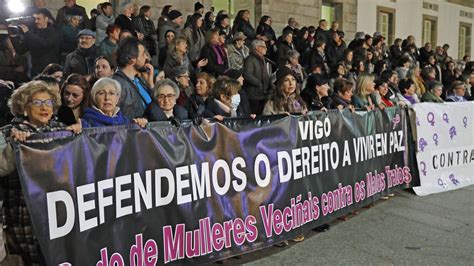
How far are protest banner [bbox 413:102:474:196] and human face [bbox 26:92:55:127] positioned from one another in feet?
17.2

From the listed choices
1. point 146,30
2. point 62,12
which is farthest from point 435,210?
point 62,12

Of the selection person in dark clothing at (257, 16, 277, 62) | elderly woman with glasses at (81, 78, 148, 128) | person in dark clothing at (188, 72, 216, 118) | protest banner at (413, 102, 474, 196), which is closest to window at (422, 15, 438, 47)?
person in dark clothing at (257, 16, 277, 62)

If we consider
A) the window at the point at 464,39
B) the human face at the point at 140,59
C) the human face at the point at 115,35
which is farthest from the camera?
the window at the point at 464,39

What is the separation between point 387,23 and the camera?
68.1 feet

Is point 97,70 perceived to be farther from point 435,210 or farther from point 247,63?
point 435,210

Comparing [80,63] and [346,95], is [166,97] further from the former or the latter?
[346,95]

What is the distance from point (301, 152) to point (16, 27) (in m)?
4.48

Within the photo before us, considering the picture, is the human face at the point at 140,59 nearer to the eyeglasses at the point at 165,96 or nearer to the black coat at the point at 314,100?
the eyeglasses at the point at 165,96

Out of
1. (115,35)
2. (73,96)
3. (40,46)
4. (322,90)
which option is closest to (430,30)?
(322,90)

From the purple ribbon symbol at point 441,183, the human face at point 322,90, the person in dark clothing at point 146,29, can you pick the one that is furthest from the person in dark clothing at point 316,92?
the person in dark clothing at point 146,29

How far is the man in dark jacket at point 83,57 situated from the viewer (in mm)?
6379

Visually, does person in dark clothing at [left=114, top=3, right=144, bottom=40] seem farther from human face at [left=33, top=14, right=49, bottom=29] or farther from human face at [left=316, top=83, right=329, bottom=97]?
human face at [left=316, top=83, right=329, bottom=97]

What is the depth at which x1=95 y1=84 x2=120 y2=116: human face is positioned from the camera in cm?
373

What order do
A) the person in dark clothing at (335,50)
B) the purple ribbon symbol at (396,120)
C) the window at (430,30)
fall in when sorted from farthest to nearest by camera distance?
the window at (430,30) < the person in dark clothing at (335,50) < the purple ribbon symbol at (396,120)
